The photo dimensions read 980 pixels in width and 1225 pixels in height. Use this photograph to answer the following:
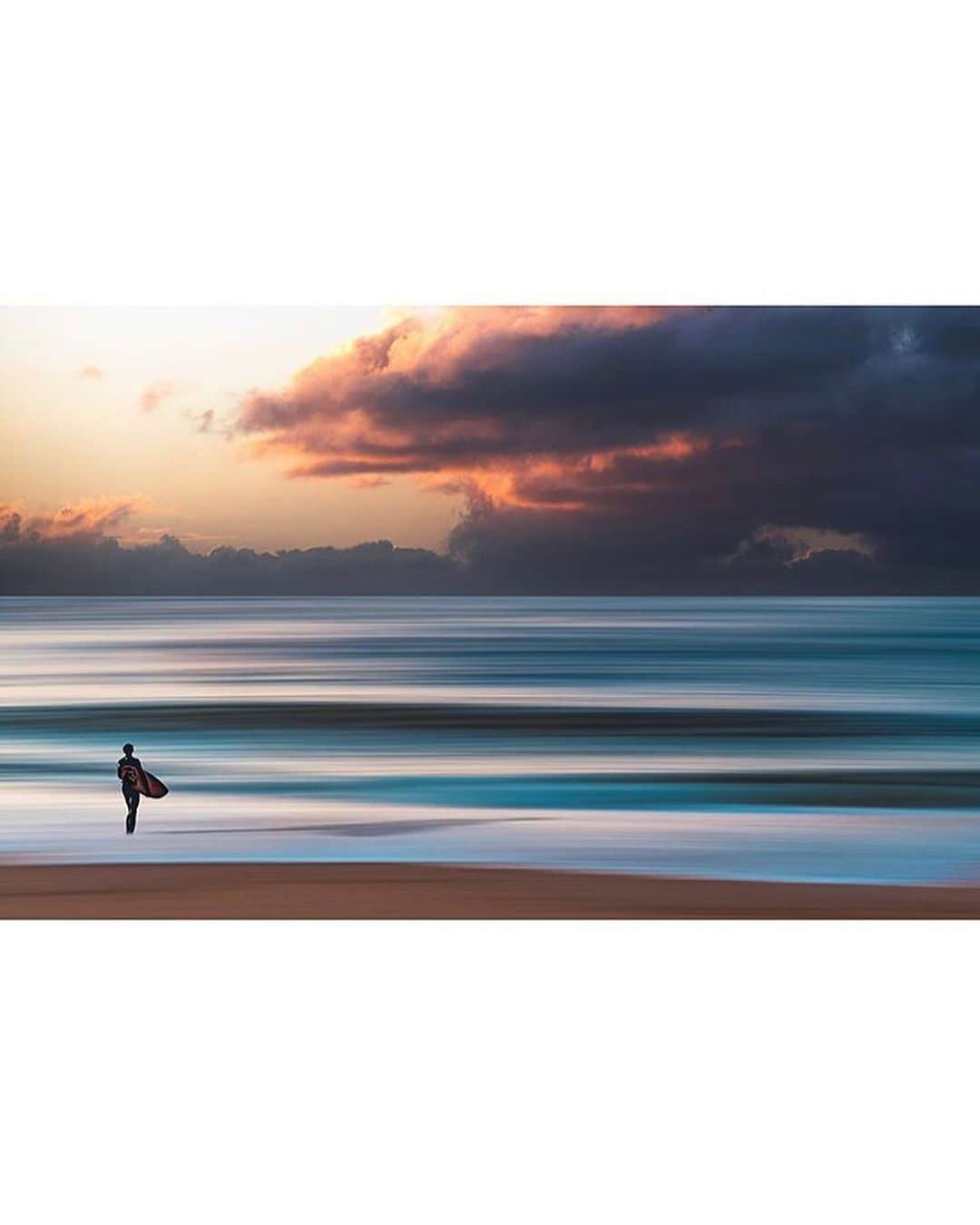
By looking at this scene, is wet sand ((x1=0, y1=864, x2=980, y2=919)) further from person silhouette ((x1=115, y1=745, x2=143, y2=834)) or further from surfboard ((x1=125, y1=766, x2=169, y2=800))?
surfboard ((x1=125, y1=766, x2=169, y2=800))

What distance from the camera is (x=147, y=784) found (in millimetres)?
5566

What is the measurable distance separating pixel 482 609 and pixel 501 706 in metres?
0.54

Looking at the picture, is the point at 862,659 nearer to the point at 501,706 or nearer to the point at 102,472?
the point at 501,706

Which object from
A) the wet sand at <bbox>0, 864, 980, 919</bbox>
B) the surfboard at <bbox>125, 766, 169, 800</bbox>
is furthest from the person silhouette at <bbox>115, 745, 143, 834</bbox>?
the wet sand at <bbox>0, 864, 980, 919</bbox>

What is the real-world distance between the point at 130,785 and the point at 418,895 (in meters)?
1.15

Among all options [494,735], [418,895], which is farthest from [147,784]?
[494,735]

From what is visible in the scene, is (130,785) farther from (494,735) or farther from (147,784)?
(494,735)

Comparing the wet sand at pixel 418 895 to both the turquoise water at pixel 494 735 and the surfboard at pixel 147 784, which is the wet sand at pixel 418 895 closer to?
the turquoise water at pixel 494 735

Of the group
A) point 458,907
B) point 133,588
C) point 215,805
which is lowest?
point 458,907

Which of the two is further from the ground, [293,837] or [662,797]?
[662,797]

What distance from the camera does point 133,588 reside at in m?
5.38

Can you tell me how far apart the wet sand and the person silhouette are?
0.76 ft

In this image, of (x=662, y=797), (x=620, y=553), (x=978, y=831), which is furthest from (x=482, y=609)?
(x=978, y=831)

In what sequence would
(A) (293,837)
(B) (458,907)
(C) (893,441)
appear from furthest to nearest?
(C) (893,441)
(A) (293,837)
(B) (458,907)
